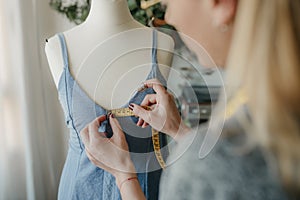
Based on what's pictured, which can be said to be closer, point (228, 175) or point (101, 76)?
point (228, 175)

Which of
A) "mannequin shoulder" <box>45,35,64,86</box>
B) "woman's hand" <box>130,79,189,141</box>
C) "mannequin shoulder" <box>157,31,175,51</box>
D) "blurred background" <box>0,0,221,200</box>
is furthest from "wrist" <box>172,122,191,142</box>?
"blurred background" <box>0,0,221,200</box>

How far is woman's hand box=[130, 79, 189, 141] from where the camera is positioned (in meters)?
0.77

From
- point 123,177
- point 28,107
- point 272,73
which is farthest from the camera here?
point 28,107

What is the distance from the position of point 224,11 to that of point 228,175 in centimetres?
20

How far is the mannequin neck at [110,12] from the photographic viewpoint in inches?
36.1

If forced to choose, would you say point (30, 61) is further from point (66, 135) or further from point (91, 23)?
point (91, 23)

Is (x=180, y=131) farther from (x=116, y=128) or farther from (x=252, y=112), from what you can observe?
(x=252, y=112)

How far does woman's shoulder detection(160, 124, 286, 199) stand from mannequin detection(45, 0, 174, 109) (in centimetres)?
39

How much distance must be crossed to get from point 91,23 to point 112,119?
0.26 meters

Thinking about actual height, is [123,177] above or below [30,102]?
above

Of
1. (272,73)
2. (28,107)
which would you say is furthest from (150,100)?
(28,107)

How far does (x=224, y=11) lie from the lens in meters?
0.50

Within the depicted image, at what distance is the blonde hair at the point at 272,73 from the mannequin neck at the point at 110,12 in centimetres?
49

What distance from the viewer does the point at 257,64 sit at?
0.45m
